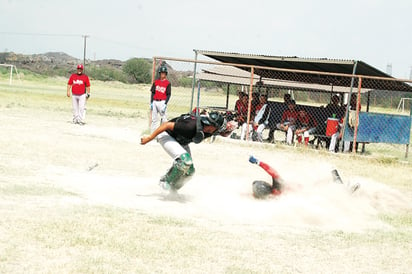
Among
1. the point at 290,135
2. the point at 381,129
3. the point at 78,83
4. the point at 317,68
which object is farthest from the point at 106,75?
the point at 381,129

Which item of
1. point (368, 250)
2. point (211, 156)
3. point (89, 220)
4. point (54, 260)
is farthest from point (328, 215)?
point (211, 156)

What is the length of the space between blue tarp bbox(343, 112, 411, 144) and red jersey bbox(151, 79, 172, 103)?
5.14 m

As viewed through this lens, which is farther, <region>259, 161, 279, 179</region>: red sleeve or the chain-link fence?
the chain-link fence

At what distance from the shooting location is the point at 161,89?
56.9 feet

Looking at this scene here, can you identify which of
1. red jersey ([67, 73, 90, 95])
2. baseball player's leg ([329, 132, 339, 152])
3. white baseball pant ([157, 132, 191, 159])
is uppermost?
red jersey ([67, 73, 90, 95])

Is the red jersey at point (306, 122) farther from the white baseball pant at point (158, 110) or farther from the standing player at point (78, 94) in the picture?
the standing player at point (78, 94)

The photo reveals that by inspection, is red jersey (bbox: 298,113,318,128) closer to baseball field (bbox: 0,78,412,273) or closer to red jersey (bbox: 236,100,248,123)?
red jersey (bbox: 236,100,248,123)

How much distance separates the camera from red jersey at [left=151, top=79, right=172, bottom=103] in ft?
56.8

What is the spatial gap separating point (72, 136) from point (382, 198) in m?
8.76

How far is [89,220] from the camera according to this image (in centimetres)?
684

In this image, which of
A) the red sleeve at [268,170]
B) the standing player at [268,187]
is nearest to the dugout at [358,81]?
the standing player at [268,187]

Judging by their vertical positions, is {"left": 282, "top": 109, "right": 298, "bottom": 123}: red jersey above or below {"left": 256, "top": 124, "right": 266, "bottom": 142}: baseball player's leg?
above

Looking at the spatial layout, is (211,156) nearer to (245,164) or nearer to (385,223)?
(245,164)

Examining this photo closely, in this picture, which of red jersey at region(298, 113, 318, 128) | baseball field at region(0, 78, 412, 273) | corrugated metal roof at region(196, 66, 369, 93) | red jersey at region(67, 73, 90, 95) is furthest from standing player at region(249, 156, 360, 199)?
corrugated metal roof at region(196, 66, 369, 93)
